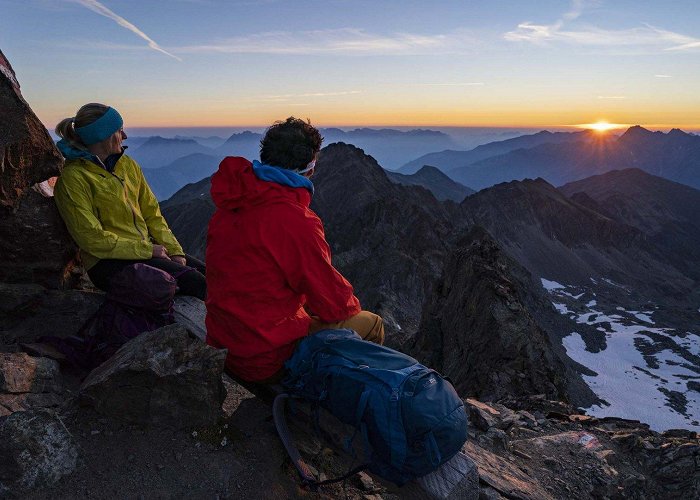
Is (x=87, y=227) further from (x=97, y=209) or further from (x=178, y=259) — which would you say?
(x=178, y=259)

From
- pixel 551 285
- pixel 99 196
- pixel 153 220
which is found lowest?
pixel 551 285

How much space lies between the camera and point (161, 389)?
4945 millimetres

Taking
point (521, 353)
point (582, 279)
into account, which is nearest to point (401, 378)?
point (521, 353)

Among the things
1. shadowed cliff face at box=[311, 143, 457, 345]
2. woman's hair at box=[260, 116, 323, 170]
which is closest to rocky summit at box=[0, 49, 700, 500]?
woman's hair at box=[260, 116, 323, 170]

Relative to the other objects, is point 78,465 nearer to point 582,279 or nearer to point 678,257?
point 582,279

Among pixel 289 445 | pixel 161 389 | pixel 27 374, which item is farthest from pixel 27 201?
pixel 289 445

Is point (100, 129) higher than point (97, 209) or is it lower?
higher

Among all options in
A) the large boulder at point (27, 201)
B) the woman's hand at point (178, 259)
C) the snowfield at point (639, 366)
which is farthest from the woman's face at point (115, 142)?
the snowfield at point (639, 366)

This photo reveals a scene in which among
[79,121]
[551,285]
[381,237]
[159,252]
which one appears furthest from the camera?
[551,285]

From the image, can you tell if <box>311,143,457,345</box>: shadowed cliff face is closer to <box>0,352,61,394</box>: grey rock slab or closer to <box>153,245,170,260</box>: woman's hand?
<box>153,245,170,260</box>: woman's hand

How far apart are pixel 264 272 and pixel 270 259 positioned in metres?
0.15

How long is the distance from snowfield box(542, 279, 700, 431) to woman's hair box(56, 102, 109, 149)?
63805 mm

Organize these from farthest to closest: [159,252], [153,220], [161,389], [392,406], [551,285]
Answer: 1. [551,285]
2. [153,220]
3. [159,252]
4. [161,389]
5. [392,406]

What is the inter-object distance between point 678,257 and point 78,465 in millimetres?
197340
